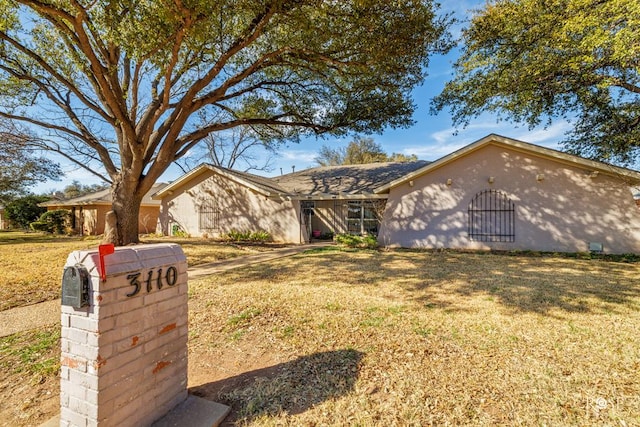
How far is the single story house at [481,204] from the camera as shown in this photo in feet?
33.7

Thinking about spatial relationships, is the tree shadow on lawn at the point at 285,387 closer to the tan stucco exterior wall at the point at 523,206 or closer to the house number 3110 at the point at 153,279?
the house number 3110 at the point at 153,279

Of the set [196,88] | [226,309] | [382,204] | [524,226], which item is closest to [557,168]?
[524,226]

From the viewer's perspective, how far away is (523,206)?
11.2 metres

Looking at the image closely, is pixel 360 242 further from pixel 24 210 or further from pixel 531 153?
pixel 24 210

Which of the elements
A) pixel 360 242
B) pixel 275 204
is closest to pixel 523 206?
pixel 360 242

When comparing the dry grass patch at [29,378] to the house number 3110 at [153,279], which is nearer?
the house number 3110 at [153,279]

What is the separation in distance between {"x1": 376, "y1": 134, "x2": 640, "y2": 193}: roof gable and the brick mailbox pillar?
37.6 ft

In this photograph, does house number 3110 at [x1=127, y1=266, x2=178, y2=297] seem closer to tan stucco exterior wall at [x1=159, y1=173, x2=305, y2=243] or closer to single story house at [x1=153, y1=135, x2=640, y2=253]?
single story house at [x1=153, y1=135, x2=640, y2=253]

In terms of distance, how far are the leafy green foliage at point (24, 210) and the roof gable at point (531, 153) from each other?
30.4m

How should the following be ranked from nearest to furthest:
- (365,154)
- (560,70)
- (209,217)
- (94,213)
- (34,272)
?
1. (34,272)
2. (560,70)
3. (209,217)
4. (94,213)
5. (365,154)

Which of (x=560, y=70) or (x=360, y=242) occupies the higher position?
(x=560, y=70)

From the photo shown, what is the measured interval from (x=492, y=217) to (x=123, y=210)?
45.5 feet

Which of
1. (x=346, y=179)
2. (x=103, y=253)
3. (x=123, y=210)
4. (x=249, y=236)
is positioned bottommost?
(x=249, y=236)

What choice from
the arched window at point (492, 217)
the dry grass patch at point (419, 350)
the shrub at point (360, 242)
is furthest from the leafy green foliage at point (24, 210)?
the arched window at point (492, 217)
